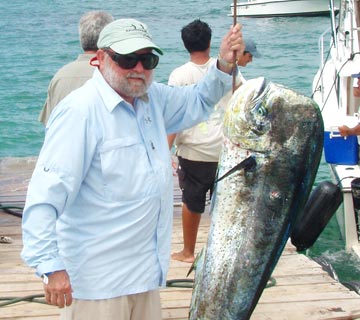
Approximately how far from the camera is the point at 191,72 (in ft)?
17.5

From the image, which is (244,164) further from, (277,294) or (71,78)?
(277,294)

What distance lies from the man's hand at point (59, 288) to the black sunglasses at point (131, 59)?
803 millimetres

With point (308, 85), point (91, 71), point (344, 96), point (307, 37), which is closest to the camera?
point (91, 71)

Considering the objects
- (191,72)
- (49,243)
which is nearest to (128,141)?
(49,243)

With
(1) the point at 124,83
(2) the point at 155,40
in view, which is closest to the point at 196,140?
(1) the point at 124,83

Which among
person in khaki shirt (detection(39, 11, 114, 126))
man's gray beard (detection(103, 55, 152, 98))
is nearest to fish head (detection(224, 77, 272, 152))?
man's gray beard (detection(103, 55, 152, 98))

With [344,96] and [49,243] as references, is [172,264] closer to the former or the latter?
[49,243]

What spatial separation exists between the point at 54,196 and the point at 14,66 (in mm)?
22902

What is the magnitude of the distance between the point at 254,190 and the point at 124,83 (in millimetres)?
644

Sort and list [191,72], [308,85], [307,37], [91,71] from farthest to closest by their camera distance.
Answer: [307,37], [308,85], [191,72], [91,71]

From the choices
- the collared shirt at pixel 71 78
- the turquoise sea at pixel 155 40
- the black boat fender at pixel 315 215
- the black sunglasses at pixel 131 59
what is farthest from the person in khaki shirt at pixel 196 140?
the turquoise sea at pixel 155 40

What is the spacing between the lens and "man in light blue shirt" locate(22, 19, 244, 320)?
2.96m

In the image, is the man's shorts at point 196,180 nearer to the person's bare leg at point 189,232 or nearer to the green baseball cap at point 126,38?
the person's bare leg at point 189,232

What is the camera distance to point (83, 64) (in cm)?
462
